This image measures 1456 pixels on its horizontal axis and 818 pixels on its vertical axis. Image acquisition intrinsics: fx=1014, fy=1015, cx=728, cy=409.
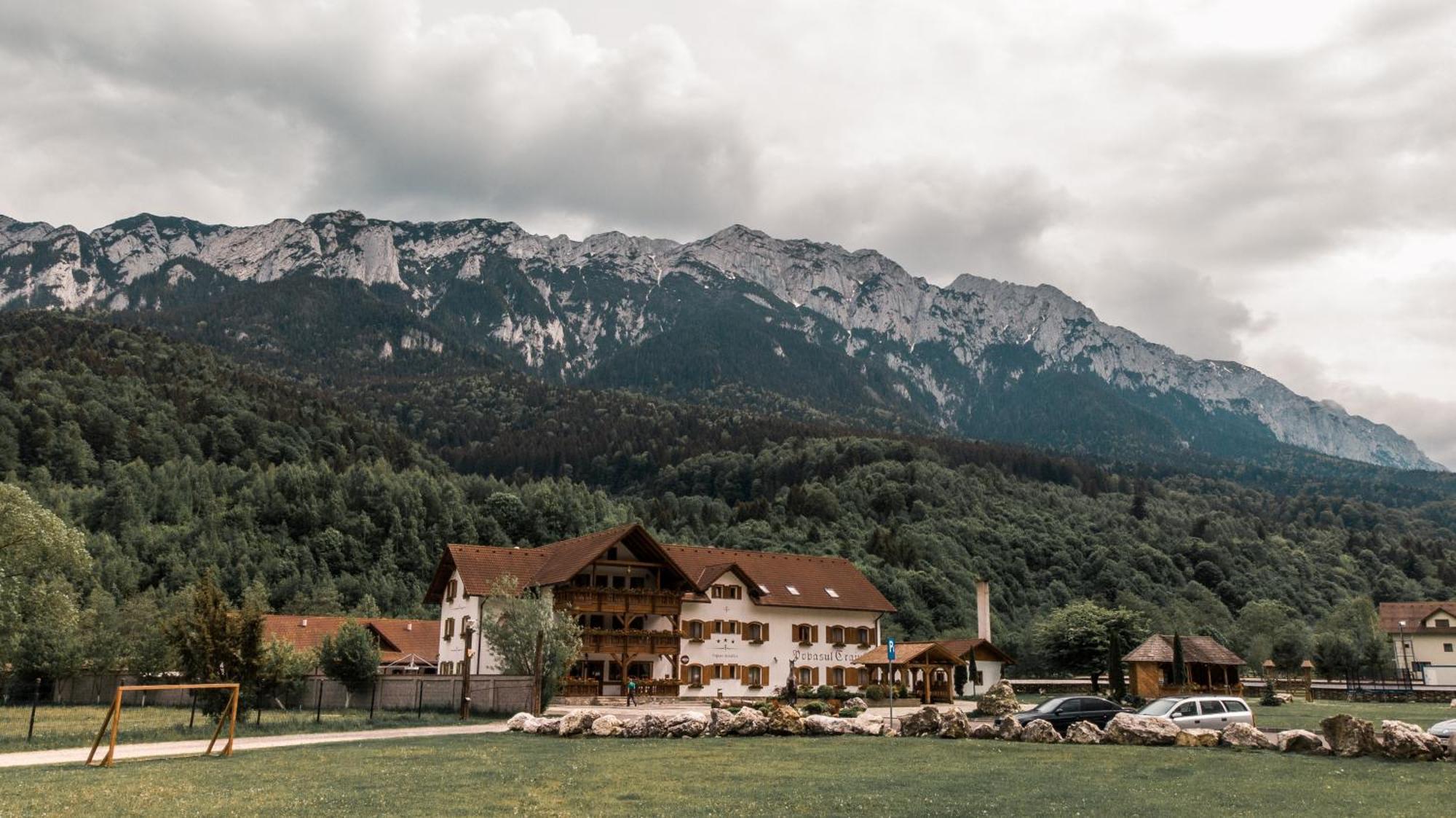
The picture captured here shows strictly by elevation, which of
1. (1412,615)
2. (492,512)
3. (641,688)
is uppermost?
(492,512)

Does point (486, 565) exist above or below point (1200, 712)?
above

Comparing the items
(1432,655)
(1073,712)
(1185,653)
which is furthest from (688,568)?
(1432,655)

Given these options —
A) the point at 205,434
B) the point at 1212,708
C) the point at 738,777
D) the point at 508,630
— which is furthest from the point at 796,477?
the point at 738,777

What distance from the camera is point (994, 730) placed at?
31094 millimetres

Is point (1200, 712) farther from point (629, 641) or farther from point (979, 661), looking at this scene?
point (979, 661)

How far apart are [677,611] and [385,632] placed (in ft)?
88.3

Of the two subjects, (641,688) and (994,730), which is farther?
(641,688)

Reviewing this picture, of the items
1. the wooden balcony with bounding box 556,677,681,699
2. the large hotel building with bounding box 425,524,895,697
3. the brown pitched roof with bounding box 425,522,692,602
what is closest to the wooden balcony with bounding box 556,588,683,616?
the large hotel building with bounding box 425,524,895,697

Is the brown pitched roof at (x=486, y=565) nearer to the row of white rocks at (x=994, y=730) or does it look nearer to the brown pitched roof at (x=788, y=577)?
the brown pitched roof at (x=788, y=577)

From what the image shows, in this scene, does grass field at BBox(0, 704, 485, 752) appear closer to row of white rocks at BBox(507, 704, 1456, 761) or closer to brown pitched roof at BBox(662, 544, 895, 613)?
row of white rocks at BBox(507, 704, 1456, 761)

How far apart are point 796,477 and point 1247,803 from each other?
154657 mm

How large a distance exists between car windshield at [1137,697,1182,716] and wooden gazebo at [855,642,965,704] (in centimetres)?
2402

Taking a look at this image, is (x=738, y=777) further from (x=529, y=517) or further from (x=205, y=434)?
(x=205, y=434)

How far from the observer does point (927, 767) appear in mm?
23531
